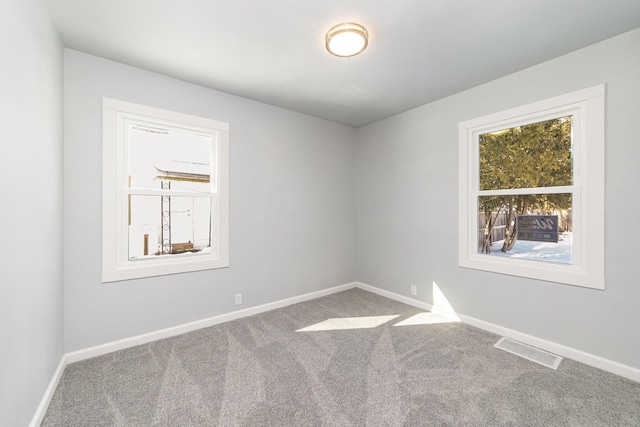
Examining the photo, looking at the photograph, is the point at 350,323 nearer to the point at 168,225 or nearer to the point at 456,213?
the point at 456,213

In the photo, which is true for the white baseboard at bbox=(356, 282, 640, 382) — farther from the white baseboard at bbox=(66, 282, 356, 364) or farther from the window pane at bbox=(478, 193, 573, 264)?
the white baseboard at bbox=(66, 282, 356, 364)

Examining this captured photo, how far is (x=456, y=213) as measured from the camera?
3197mm

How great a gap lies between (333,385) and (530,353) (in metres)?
1.83

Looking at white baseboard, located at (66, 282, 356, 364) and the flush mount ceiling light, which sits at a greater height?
the flush mount ceiling light

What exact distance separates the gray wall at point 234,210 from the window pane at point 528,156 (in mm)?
1999

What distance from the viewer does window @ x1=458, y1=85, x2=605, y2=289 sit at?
7.50 ft

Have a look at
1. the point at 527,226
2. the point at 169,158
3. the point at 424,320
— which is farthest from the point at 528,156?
the point at 169,158

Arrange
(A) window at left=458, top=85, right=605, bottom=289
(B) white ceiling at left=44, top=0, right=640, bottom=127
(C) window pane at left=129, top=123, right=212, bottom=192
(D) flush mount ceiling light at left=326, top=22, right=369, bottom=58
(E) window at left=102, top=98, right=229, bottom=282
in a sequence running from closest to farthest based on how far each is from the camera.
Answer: (B) white ceiling at left=44, top=0, right=640, bottom=127 < (D) flush mount ceiling light at left=326, top=22, right=369, bottom=58 < (A) window at left=458, top=85, right=605, bottom=289 < (E) window at left=102, top=98, right=229, bottom=282 < (C) window pane at left=129, top=123, right=212, bottom=192

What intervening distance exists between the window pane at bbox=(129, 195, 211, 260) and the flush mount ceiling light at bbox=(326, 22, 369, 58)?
2.06 meters

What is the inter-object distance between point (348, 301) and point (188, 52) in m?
3.37

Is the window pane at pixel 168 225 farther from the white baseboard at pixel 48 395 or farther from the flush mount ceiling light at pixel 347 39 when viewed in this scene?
the flush mount ceiling light at pixel 347 39

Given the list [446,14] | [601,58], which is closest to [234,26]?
[446,14]

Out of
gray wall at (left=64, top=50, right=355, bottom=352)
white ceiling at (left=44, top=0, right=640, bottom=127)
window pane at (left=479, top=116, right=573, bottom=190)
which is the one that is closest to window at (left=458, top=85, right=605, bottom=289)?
window pane at (left=479, top=116, right=573, bottom=190)

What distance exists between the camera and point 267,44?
88.2 inches
